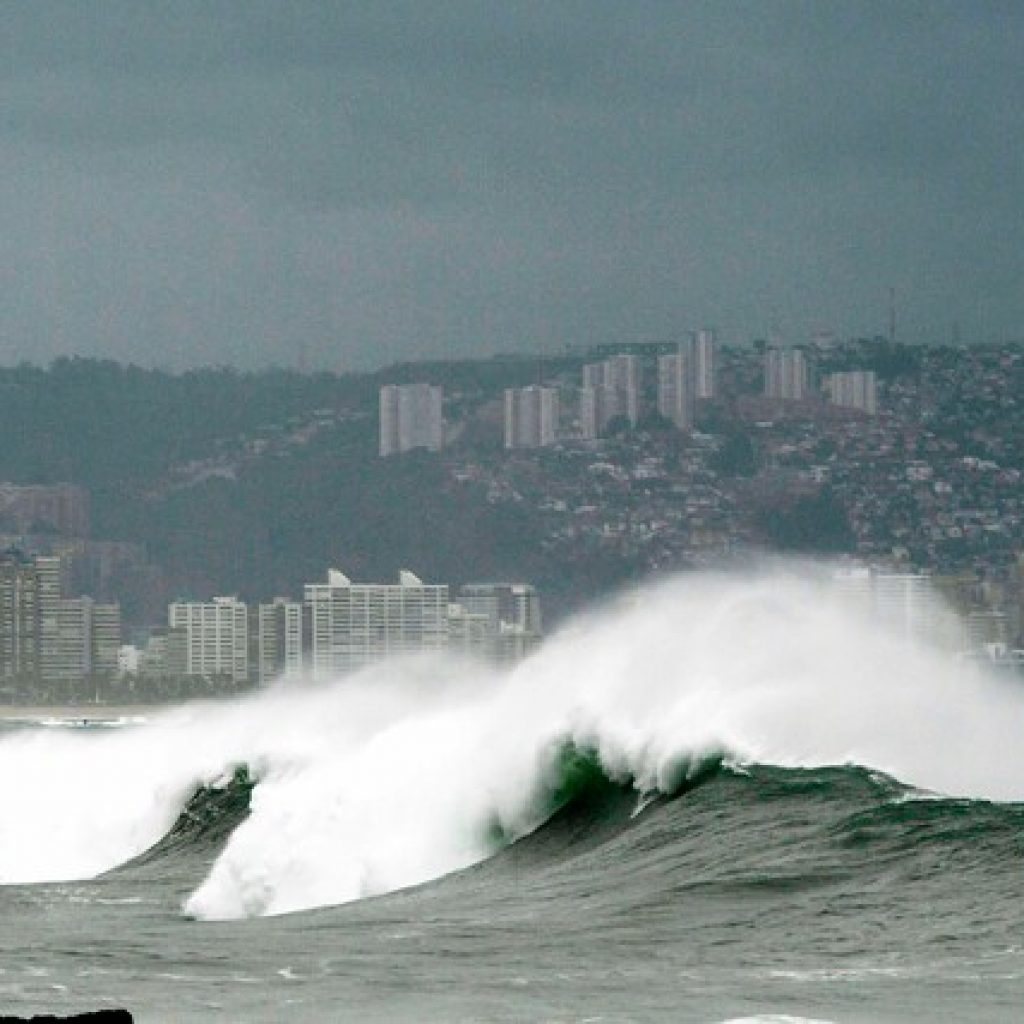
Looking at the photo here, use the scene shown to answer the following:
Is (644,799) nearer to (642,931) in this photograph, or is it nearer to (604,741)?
(604,741)

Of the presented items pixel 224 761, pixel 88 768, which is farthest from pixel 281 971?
pixel 88 768

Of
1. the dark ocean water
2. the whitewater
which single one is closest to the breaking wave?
the whitewater

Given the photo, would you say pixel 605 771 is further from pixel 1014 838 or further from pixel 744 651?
pixel 1014 838

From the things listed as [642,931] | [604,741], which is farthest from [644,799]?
[642,931]

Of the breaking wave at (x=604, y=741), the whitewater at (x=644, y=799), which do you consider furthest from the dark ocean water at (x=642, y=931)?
the breaking wave at (x=604, y=741)

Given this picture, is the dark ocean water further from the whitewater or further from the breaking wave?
the breaking wave

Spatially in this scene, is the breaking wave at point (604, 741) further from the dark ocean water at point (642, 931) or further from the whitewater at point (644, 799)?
the dark ocean water at point (642, 931)
